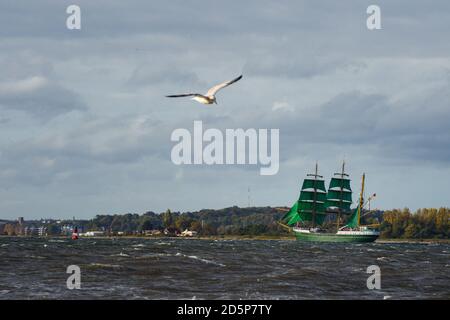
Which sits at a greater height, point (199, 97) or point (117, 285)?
point (199, 97)

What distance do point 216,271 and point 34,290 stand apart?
15.4m

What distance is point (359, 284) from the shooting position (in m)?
44.9

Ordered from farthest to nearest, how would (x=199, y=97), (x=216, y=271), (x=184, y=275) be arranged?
(x=216, y=271), (x=184, y=275), (x=199, y=97)

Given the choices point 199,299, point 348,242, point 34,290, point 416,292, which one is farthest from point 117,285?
point 348,242

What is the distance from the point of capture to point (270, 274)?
50.5 meters

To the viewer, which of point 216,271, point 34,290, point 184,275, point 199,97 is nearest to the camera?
point 199,97
